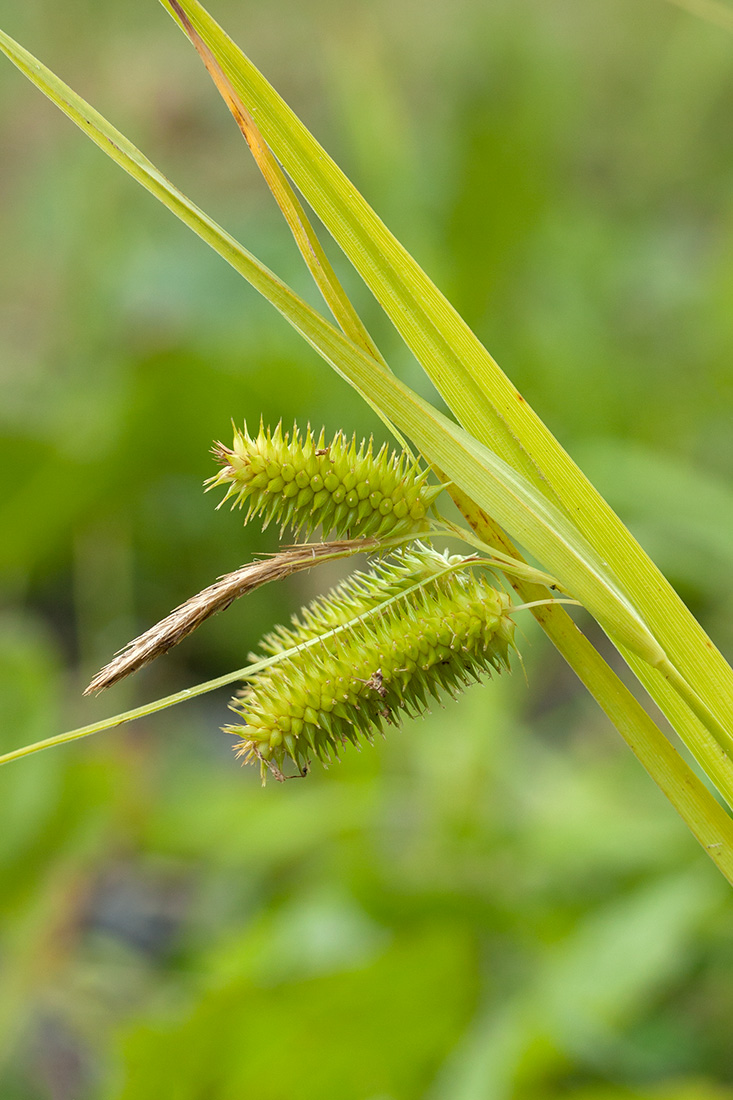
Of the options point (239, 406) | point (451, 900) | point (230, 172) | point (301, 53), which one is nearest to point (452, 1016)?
point (451, 900)

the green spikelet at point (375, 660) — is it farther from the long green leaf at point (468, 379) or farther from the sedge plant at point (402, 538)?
the long green leaf at point (468, 379)

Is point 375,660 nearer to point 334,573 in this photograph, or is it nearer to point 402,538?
point 402,538

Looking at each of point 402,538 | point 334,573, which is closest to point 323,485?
point 402,538

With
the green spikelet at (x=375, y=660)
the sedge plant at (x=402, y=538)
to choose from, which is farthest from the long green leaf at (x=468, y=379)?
the green spikelet at (x=375, y=660)

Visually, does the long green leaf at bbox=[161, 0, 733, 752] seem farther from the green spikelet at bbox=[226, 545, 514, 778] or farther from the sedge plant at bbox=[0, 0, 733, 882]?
the green spikelet at bbox=[226, 545, 514, 778]

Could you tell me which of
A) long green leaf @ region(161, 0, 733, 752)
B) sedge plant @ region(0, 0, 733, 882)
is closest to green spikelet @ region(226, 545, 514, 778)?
sedge plant @ region(0, 0, 733, 882)
